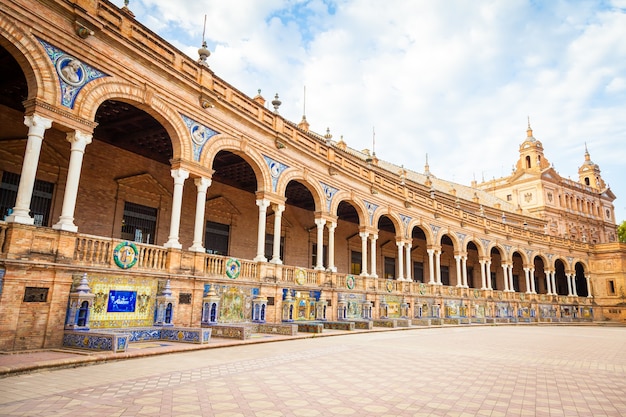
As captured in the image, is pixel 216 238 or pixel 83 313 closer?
pixel 83 313

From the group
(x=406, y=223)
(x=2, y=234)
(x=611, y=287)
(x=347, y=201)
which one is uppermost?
(x=347, y=201)

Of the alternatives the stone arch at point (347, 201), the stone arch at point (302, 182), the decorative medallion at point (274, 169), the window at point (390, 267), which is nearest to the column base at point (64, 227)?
the decorative medallion at point (274, 169)

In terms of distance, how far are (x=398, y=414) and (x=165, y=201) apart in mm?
13842

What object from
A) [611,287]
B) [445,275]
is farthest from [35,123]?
[611,287]

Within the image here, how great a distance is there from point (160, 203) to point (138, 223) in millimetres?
1194

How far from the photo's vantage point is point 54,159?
13.0 metres

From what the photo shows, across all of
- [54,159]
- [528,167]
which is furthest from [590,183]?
[54,159]

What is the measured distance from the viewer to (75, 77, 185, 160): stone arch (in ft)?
31.7

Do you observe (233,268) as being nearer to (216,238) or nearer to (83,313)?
(83,313)

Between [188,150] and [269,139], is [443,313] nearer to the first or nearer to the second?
[269,139]

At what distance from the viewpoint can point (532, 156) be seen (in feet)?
170

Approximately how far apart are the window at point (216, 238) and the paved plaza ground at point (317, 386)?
933 cm

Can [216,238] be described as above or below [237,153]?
below

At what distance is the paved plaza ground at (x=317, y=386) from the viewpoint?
4.75 meters
